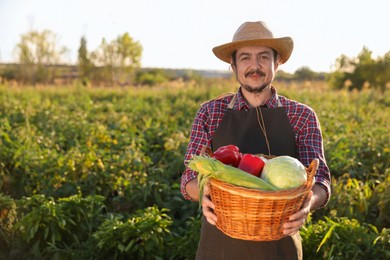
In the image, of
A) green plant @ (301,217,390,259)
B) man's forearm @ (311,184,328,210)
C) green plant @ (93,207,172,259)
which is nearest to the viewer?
man's forearm @ (311,184,328,210)

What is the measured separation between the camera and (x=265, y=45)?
2.29 meters

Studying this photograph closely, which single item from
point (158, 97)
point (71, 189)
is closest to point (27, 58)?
point (158, 97)

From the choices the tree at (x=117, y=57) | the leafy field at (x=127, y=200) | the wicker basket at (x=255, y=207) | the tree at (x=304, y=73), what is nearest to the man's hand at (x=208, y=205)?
the wicker basket at (x=255, y=207)

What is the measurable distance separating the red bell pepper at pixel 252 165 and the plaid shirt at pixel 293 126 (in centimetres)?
43

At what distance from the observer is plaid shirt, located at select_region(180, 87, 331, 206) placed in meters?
2.21

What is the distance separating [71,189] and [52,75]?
26588 mm

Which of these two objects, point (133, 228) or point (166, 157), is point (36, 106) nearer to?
point (166, 157)

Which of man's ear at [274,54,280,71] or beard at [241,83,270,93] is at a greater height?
man's ear at [274,54,280,71]

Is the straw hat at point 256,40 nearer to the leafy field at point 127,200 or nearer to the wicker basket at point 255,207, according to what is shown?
the wicker basket at point 255,207

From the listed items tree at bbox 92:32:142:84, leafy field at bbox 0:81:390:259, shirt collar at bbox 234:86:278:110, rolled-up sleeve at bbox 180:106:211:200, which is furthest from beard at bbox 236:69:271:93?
tree at bbox 92:32:142:84

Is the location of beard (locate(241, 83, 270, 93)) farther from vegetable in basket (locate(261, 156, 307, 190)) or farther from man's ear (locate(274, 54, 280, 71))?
vegetable in basket (locate(261, 156, 307, 190))

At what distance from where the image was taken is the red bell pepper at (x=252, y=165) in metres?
1.75

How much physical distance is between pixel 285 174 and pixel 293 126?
72 cm

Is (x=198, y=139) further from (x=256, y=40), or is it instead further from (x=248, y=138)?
(x=256, y=40)
